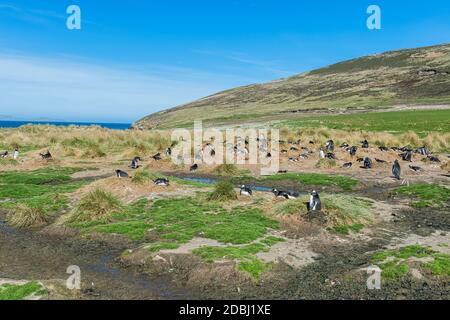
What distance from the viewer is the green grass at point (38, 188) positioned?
60.3 ft

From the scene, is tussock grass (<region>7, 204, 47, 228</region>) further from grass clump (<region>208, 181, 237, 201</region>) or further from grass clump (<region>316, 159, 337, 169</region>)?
grass clump (<region>316, 159, 337, 169</region>)

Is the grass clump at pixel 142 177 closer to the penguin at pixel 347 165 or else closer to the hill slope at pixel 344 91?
the penguin at pixel 347 165

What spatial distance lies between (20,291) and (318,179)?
711 inches

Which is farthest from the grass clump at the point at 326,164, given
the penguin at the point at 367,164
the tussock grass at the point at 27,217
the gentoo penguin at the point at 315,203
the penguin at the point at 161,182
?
the tussock grass at the point at 27,217

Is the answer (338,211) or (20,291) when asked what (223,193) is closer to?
(338,211)

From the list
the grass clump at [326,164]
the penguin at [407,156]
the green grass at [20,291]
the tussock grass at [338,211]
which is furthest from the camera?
the penguin at [407,156]

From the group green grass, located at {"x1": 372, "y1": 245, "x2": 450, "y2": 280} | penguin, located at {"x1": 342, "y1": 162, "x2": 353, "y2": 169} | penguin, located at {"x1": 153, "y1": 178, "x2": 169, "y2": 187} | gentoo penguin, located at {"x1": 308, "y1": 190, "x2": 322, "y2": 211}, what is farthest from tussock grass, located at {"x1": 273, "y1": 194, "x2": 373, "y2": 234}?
penguin, located at {"x1": 342, "y1": 162, "x2": 353, "y2": 169}

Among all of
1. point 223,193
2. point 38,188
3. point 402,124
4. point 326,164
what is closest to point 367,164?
point 326,164

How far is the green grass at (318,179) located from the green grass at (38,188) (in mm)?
10984

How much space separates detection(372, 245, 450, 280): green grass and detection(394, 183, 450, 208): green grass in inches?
258

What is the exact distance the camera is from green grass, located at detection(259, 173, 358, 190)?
23667 mm

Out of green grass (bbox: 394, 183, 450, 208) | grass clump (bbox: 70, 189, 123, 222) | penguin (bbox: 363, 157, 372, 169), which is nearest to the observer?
grass clump (bbox: 70, 189, 123, 222)
